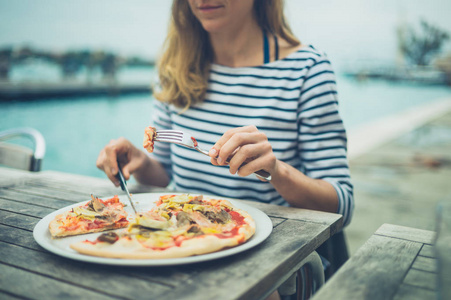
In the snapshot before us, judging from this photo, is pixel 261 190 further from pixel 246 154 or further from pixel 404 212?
pixel 404 212

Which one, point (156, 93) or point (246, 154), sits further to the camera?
point (156, 93)

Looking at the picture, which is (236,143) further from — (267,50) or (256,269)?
(267,50)

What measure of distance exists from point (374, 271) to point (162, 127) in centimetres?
117

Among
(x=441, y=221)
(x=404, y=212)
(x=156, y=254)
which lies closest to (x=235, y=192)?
(x=156, y=254)

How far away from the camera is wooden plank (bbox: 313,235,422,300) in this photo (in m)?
0.66

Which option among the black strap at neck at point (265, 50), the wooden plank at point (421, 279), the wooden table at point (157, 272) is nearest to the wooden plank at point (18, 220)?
the wooden table at point (157, 272)

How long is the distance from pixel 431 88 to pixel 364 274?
31940mm

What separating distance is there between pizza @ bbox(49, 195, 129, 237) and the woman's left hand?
10.6 inches

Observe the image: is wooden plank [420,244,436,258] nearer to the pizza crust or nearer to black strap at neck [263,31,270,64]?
the pizza crust

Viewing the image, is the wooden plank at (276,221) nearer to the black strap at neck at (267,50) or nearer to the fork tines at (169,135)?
the fork tines at (169,135)

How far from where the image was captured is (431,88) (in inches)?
1134

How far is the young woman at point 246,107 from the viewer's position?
1.34m

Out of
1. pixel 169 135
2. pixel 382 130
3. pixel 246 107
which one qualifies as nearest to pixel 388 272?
pixel 169 135

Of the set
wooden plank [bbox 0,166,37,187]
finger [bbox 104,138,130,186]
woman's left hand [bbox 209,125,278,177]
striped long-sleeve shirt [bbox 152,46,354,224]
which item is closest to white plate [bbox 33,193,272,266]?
woman's left hand [bbox 209,125,278,177]
